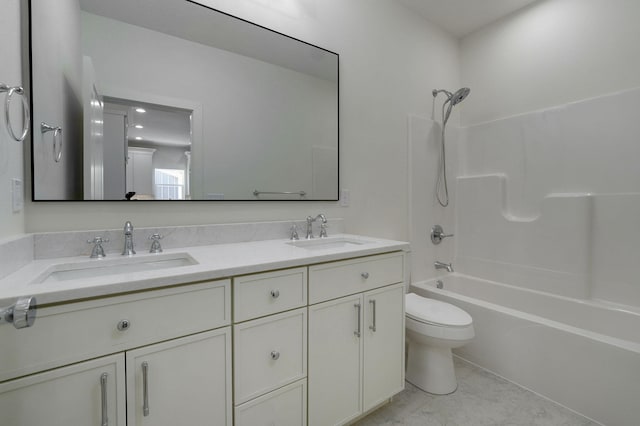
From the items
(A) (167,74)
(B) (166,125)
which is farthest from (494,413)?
(A) (167,74)

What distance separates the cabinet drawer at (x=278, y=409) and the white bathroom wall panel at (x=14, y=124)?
1016 millimetres

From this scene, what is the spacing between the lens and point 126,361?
0.85m

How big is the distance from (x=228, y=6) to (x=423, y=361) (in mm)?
2383

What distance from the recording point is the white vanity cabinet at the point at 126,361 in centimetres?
74

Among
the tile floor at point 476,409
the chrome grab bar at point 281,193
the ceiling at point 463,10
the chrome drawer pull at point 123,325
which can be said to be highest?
the ceiling at point 463,10

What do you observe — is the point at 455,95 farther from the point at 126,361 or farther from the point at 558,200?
the point at 126,361

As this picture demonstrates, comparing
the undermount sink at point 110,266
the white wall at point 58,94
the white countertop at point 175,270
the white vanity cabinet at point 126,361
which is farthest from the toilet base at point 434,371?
the white wall at point 58,94

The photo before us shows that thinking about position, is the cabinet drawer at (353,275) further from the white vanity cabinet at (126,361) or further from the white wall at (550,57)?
the white wall at (550,57)

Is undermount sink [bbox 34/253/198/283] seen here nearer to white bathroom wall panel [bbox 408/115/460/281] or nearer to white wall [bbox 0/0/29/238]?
white wall [bbox 0/0/29/238]

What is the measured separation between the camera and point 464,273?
272 cm

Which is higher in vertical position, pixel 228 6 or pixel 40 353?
pixel 228 6

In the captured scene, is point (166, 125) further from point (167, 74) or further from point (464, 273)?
point (464, 273)

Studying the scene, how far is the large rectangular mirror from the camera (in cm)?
122

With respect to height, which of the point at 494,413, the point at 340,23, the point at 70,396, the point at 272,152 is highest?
the point at 340,23
